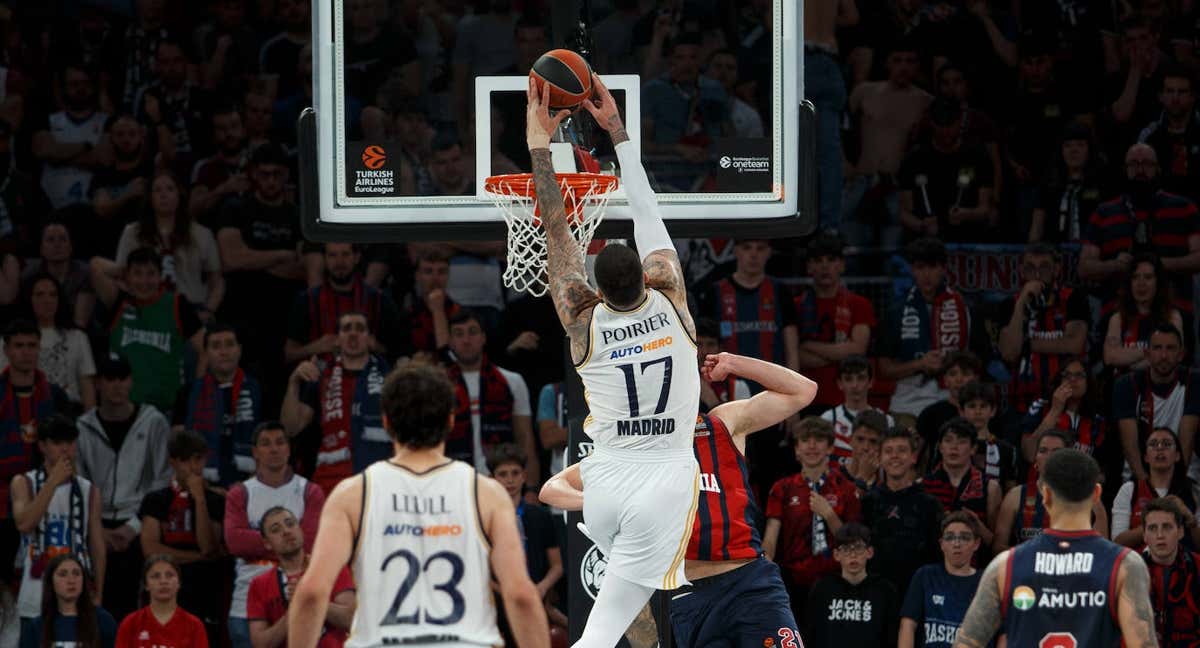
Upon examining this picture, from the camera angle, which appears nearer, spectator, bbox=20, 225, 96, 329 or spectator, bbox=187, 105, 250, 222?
spectator, bbox=20, 225, 96, 329

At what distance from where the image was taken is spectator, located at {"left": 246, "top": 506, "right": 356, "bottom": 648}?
1152cm

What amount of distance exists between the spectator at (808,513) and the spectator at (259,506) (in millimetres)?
2867

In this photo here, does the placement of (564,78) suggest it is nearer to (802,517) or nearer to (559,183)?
(559,183)

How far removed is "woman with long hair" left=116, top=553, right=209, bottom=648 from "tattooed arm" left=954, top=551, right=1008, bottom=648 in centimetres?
561

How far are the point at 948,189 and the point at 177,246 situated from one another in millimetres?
5661

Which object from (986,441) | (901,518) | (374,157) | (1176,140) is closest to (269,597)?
(374,157)

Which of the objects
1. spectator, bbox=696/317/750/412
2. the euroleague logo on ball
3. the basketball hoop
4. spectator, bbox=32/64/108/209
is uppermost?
spectator, bbox=32/64/108/209

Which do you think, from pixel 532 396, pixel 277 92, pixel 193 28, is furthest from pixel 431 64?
pixel 193 28

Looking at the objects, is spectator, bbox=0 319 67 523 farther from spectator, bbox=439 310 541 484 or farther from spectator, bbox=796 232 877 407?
spectator, bbox=796 232 877 407

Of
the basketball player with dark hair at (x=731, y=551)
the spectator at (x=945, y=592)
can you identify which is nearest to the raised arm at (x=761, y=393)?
the basketball player with dark hair at (x=731, y=551)

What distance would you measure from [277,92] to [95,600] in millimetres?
4615

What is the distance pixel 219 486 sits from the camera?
12719mm

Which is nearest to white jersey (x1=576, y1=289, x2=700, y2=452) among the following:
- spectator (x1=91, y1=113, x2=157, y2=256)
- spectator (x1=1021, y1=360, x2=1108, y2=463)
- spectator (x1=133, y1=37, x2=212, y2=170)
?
spectator (x1=1021, y1=360, x2=1108, y2=463)

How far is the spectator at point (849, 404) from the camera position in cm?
1257
